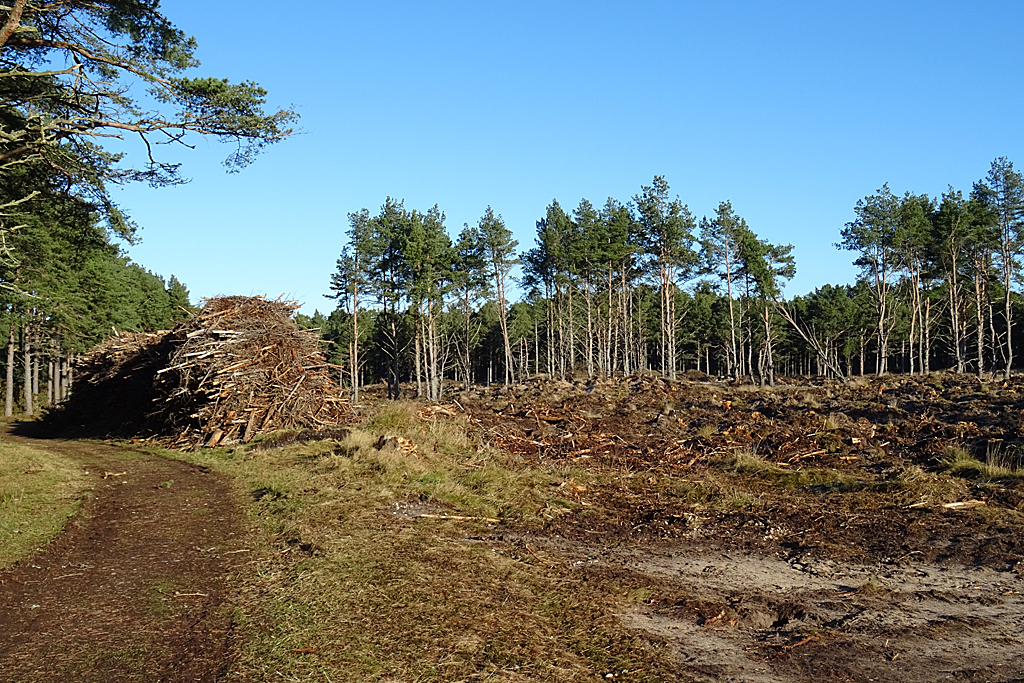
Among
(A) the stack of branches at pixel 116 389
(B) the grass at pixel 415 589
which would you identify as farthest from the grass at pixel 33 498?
(A) the stack of branches at pixel 116 389

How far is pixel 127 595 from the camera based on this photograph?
5.81 meters

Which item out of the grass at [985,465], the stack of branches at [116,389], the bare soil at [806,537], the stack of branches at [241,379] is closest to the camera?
the bare soil at [806,537]

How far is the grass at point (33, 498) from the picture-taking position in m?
7.26

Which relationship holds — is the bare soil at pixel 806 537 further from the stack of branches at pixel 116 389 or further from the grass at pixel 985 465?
the stack of branches at pixel 116 389

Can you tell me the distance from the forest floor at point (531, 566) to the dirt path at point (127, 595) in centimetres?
3

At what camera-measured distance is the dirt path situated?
445 centimetres

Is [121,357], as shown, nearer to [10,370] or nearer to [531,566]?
[531,566]

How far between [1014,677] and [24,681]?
6244 mm

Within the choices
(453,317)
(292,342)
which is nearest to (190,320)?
(292,342)

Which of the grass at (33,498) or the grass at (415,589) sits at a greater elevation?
the grass at (33,498)

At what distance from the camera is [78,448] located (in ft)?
51.0

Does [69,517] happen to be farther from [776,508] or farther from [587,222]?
[587,222]

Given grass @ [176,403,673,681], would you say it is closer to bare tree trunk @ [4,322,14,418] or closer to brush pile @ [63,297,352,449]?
brush pile @ [63,297,352,449]

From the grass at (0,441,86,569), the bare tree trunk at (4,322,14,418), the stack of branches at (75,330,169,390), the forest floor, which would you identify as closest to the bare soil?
the forest floor
